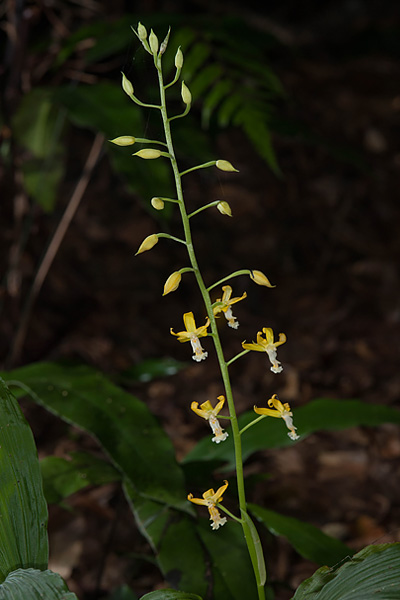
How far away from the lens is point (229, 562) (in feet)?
3.73

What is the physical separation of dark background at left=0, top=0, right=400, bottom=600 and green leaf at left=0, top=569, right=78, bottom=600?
Result: 0.65 metres

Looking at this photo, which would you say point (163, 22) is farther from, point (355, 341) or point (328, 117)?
point (328, 117)

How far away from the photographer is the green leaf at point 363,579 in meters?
0.75

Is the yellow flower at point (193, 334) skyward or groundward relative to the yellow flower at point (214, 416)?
skyward

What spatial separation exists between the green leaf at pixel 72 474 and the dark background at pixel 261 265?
7.4 inches

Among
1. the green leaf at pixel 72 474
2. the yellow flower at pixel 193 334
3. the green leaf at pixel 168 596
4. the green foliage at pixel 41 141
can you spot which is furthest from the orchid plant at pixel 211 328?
the green foliage at pixel 41 141

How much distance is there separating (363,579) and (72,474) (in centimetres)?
76

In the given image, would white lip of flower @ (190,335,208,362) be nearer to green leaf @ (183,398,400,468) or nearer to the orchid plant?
the orchid plant

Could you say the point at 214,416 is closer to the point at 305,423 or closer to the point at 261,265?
the point at 305,423

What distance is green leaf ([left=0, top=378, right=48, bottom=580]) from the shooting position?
0.90 meters

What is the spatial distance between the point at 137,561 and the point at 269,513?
507 mm

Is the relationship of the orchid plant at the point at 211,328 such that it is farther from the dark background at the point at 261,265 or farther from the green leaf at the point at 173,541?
the dark background at the point at 261,265

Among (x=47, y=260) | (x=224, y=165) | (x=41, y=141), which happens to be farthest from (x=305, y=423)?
(x=41, y=141)

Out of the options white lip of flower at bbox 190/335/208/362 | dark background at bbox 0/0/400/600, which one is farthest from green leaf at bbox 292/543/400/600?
dark background at bbox 0/0/400/600
